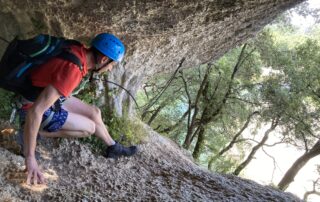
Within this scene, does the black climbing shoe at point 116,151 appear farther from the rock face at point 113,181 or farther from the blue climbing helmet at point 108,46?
the blue climbing helmet at point 108,46

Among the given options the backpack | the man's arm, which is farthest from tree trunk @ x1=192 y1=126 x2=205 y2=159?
the man's arm

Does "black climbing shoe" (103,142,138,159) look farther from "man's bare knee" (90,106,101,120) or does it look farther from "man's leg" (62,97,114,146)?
"man's bare knee" (90,106,101,120)

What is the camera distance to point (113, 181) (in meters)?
4.87

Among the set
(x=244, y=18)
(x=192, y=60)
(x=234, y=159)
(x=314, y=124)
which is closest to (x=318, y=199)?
(x=234, y=159)

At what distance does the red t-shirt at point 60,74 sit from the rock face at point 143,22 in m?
2.10

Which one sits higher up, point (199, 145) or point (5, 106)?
point (199, 145)

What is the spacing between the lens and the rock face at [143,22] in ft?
18.9

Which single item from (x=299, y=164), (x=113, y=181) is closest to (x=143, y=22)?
(x=113, y=181)

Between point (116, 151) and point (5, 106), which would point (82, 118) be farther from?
point (5, 106)

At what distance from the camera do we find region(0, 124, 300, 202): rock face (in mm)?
3994

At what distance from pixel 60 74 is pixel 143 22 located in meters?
3.10

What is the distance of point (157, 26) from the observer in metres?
6.71

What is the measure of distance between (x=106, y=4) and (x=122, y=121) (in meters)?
2.06

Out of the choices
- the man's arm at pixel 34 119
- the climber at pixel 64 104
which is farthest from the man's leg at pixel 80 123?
the man's arm at pixel 34 119
